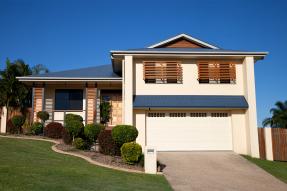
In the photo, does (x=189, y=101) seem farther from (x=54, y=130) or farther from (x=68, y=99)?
(x=68, y=99)

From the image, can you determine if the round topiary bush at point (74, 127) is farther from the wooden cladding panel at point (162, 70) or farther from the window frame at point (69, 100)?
the window frame at point (69, 100)

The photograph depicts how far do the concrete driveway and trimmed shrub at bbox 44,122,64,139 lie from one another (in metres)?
6.50

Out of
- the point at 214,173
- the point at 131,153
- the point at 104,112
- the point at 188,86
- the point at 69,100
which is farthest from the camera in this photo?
the point at 69,100

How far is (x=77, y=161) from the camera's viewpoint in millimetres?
12766

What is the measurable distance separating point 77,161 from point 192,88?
8693mm

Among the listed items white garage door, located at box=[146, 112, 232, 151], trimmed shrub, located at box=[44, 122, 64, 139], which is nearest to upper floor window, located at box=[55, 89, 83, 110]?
trimmed shrub, located at box=[44, 122, 64, 139]

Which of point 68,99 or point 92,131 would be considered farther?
point 68,99

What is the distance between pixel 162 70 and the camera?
59.8 feet

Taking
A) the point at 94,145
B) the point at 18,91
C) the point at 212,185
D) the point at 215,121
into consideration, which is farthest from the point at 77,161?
the point at 18,91

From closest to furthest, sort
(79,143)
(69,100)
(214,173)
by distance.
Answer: (214,173), (79,143), (69,100)

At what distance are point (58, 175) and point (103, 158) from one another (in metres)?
4.06

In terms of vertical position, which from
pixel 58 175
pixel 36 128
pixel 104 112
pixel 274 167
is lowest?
pixel 274 167

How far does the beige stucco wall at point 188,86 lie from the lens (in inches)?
714

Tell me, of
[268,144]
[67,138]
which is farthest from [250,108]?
[67,138]
